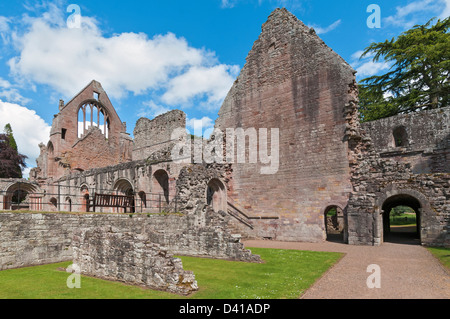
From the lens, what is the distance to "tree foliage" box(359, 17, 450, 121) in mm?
21625

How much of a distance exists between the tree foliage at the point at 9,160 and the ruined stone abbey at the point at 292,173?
667 inches

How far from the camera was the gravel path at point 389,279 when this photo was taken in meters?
5.81

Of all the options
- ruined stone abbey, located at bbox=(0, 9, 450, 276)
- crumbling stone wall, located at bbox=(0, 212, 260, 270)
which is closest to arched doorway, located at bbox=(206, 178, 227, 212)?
ruined stone abbey, located at bbox=(0, 9, 450, 276)

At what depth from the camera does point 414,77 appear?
2344 centimetres

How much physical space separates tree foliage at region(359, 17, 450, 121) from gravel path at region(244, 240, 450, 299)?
16.3 metres

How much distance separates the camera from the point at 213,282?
7.05 m

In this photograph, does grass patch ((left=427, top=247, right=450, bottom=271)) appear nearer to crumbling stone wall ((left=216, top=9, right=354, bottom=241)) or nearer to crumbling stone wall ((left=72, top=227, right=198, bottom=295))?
crumbling stone wall ((left=216, top=9, right=354, bottom=241))

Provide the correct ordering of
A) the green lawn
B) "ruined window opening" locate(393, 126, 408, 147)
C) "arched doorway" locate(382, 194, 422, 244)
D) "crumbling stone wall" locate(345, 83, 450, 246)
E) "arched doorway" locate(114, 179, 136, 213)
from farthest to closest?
1. "arched doorway" locate(114, 179, 136, 213)
2. "ruined window opening" locate(393, 126, 408, 147)
3. "arched doorway" locate(382, 194, 422, 244)
4. "crumbling stone wall" locate(345, 83, 450, 246)
5. the green lawn

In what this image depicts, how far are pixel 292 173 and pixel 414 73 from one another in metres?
14.7

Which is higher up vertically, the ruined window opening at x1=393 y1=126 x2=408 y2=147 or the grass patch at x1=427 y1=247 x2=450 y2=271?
the ruined window opening at x1=393 y1=126 x2=408 y2=147

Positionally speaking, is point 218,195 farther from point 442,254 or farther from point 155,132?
point 155,132

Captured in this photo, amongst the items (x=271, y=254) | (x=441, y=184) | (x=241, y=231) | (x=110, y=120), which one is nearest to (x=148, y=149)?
(x=110, y=120)

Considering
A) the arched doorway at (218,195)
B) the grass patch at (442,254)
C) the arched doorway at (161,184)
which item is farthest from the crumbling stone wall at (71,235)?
the arched doorway at (161,184)
